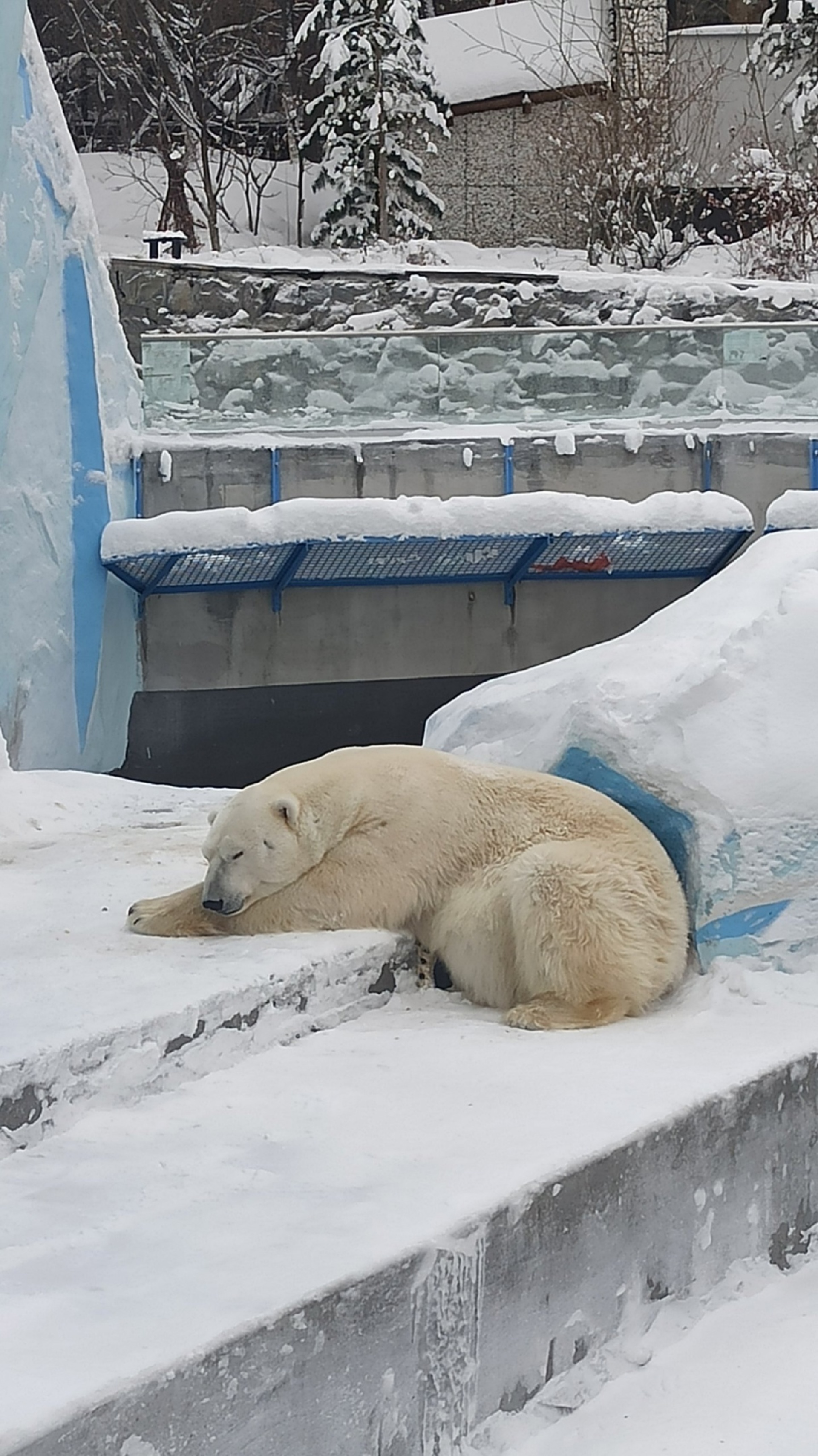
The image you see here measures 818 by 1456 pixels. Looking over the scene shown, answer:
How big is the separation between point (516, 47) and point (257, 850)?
20.8 meters

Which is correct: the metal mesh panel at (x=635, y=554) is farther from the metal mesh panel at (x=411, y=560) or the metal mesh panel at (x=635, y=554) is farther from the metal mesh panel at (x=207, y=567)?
the metal mesh panel at (x=207, y=567)

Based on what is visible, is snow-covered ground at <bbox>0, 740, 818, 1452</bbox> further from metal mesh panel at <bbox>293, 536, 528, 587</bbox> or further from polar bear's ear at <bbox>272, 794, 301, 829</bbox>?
metal mesh panel at <bbox>293, 536, 528, 587</bbox>

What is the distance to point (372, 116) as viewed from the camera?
18.4 metres

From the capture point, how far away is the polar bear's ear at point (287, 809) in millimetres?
3090

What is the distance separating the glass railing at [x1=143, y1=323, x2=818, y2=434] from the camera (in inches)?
399

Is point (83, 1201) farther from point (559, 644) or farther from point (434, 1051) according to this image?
point (559, 644)

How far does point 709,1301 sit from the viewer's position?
242 cm

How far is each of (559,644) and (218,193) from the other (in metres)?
14.2

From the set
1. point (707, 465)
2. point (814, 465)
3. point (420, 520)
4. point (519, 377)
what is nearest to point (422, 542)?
point (420, 520)

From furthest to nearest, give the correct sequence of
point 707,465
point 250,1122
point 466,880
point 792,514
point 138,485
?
point 707,465 → point 138,485 → point 792,514 → point 466,880 → point 250,1122

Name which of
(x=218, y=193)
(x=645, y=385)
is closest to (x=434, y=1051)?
(x=645, y=385)

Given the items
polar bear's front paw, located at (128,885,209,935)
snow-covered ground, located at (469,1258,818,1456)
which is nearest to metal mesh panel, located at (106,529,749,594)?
polar bear's front paw, located at (128,885,209,935)

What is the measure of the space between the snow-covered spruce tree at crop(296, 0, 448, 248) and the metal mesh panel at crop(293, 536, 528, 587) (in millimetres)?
10320

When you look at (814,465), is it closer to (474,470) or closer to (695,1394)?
(474,470)
